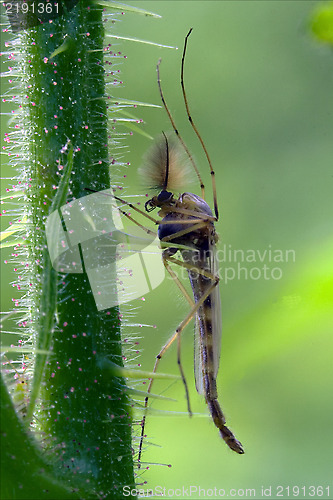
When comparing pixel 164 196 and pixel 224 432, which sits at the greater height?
pixel 164 196

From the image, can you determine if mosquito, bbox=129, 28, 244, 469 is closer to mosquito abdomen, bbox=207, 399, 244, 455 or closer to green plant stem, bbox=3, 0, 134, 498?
mosquito abdomen, bbox=207, 399, 244, 455

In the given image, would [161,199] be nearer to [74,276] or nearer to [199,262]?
[199,262]

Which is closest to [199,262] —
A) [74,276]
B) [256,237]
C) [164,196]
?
[164,196]

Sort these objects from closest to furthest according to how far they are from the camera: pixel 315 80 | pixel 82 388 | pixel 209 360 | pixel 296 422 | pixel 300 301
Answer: pixel 82 388, pixel 209 360, pixel 300 301, pixel 296 422, pixel 315 80

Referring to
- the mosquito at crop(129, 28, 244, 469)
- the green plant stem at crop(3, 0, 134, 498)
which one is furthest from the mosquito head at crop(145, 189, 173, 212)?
the green plant stem at crop(3, 0, 134, 498)

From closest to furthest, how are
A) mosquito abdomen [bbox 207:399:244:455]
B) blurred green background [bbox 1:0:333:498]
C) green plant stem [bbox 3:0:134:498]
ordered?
1. green plant stem [bbox 3:0:134:498]
2. mosquito abdomen [bbox 207:399:244:455]
3. blurred green background [bbox 1:0:333:498]

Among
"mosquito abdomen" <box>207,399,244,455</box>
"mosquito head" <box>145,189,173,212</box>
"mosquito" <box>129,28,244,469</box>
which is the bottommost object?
"mosquito abdomen" <box>207,399,244,455</box>

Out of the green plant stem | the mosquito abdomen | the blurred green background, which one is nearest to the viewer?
the green plant stem

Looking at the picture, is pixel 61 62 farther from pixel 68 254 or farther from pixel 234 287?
pixel 234 287

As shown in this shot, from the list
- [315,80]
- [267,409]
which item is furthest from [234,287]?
[315,80]
